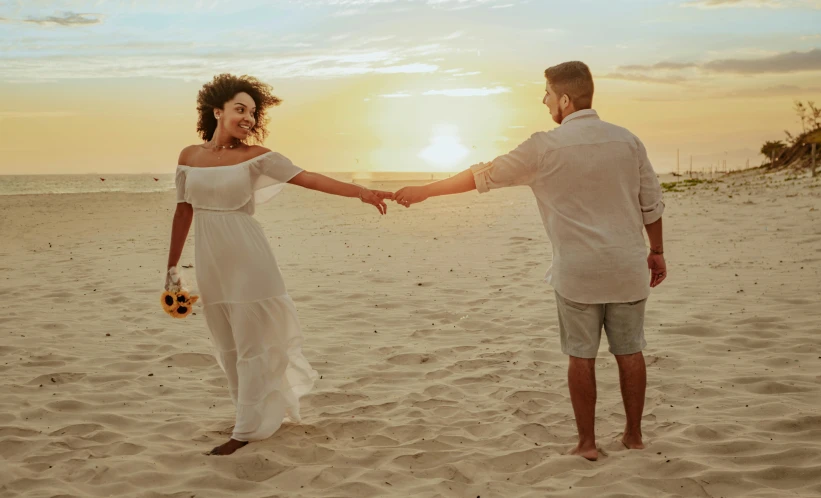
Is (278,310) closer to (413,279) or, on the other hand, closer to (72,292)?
(413,279)

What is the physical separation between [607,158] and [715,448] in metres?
1.92

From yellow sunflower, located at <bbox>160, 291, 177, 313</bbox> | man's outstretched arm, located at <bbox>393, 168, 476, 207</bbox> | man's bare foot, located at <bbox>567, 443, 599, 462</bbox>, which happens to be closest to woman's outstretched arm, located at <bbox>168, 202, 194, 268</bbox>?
yellow sunflower, located at <bbox>160, 291, 177, 313</bbox>

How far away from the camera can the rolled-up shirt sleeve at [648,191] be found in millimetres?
4066

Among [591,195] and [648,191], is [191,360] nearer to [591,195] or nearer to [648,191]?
[591,195]

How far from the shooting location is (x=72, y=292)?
9.87 m

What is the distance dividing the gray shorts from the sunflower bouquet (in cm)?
252

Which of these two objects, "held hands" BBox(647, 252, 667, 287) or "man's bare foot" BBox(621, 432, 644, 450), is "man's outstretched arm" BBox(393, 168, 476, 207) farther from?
"man's bare foot" BBox(621, 432, 644, 450)

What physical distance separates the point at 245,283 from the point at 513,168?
Result: 6.14 ft

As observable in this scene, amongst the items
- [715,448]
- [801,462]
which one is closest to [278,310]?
[715,448]

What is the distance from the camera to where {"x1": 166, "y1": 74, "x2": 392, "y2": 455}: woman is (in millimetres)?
4609

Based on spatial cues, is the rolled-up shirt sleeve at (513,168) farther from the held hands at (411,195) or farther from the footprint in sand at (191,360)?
the footprint in sand at (191,360)

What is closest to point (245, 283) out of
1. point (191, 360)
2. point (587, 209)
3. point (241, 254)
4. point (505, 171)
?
point (241, 254)

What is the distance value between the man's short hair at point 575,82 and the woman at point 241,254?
1516mm

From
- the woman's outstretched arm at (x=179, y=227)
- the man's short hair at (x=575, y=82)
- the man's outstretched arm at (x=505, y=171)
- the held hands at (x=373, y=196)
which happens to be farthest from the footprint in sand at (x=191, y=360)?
the man's short hair at (x=575, y=82)
